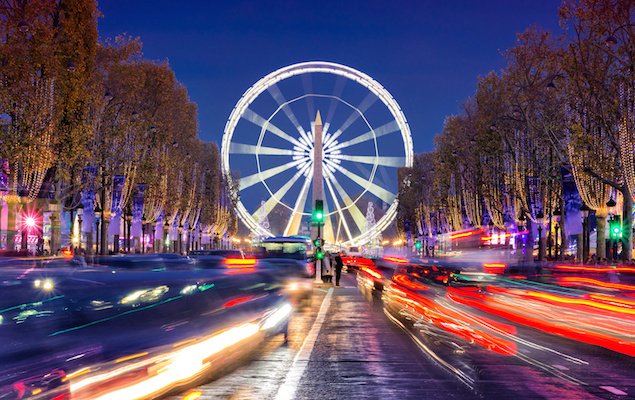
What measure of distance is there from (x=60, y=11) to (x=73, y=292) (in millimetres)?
39366

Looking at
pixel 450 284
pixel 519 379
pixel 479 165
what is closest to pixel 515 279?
pixel 450 284

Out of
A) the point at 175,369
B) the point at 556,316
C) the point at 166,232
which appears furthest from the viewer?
the point at 166,232

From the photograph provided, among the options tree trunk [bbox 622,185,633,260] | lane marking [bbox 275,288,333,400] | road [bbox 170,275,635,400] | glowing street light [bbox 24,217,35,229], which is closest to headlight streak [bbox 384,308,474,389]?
road [bbox 170,275,635,400]

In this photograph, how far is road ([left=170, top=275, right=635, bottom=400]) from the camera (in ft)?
37.9

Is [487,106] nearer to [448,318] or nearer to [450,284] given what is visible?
[450,284]

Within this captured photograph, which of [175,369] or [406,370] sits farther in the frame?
[406,370]

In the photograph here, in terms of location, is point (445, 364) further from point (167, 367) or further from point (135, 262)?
point (167, 367)

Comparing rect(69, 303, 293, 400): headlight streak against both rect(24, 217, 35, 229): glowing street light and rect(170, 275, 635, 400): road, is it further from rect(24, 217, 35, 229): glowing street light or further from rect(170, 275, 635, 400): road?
rect(24, 217, 35, 229): glowing street light

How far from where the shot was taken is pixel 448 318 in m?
23.6

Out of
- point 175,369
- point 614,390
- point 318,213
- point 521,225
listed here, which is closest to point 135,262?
point 175,369

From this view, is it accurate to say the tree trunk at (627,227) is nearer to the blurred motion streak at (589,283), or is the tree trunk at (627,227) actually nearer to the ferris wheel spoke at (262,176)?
the blurred motion streak at (589,283)

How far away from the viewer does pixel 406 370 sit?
1392 centimetres

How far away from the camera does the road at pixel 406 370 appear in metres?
11.6

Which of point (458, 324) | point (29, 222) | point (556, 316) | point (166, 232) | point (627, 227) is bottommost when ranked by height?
point (556, 316)
